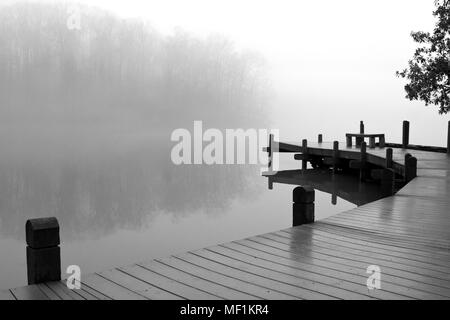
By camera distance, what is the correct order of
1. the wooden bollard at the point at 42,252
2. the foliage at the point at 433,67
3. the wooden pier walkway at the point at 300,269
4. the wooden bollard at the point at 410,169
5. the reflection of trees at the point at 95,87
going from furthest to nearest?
the reflection of trees at the point at 95,87 < the foliage at the point at 433,67 < the wooden bollard at the point at 410,169 < the wooden bollard at the point at 42,252 < the wooden pier walkway at the point at 300,269

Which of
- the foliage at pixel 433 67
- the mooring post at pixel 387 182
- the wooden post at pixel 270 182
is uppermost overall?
the foliage at pixel 433 67

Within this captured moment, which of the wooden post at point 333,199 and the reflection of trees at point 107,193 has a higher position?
the wooden post at point 333,199

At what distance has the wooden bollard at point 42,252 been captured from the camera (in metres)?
4.17

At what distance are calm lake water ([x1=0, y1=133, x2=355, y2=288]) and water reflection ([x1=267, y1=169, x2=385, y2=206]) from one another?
1.88 ft

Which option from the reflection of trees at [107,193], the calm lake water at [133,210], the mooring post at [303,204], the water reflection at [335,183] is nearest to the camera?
the mooring post at [303,204]

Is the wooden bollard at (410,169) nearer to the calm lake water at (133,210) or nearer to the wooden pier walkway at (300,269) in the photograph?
the calm lake water at (133,210)

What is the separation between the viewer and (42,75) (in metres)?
110

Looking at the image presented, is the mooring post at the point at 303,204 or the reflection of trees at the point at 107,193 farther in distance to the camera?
the reflection of trees at the point at 107,193

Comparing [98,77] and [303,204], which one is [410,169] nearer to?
[303,204]

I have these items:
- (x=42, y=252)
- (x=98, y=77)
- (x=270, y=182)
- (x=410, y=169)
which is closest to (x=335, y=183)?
(x=270, y=182)

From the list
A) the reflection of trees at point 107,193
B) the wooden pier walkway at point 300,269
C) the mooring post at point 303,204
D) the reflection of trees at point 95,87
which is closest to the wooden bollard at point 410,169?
the wooden pier walkway at point 300,269

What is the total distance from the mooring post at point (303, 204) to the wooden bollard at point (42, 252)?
3.26 meters
